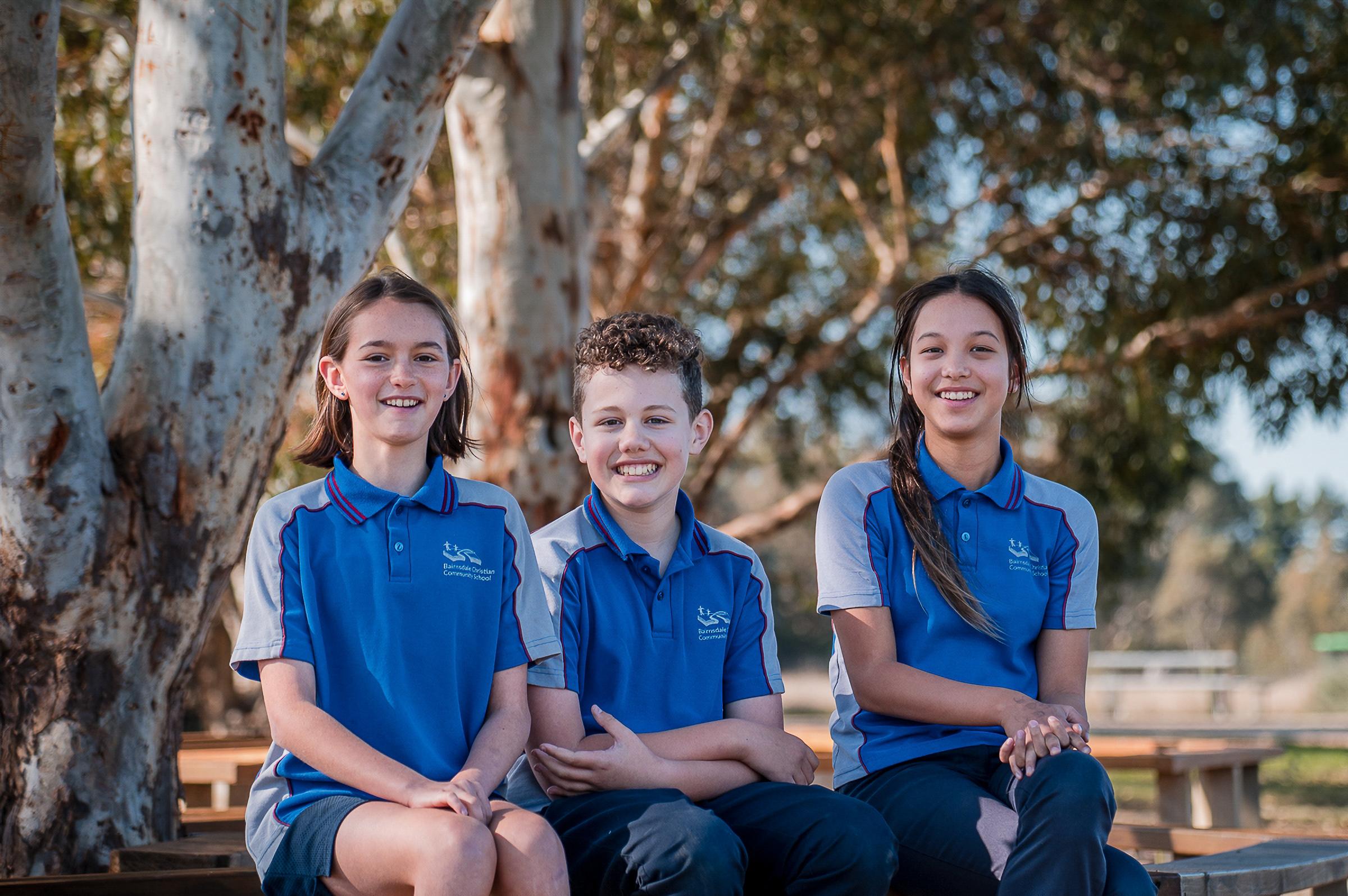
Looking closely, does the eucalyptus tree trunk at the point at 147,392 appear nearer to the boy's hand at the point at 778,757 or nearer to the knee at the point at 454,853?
the knee at the point at 454,853

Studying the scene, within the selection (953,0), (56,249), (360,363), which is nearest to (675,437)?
(360,363)

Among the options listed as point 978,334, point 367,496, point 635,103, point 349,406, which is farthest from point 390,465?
point 635,103

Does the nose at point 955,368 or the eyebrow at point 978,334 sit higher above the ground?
the eyebrow at point 978,334

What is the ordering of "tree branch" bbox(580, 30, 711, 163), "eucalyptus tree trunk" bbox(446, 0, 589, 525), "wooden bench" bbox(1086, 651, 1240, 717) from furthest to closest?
"wooden bench" bbox(1086, 651, 1240, 717) < "tree branch" bbox(580, 30, 711, 163) < "eucalyptus tree trunk" bbox(446, 0, 589, 525)

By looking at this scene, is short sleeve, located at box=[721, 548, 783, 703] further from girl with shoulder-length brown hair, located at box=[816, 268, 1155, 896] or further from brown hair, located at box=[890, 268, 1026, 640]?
brown hair, located at box=[890, 268, 1026, 640]

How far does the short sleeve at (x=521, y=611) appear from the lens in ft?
7.08

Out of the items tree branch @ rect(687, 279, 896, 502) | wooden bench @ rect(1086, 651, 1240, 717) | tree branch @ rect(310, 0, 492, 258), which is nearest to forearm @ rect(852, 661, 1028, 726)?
tree branch @ rect(310, 0, 492, 258)

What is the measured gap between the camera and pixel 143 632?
274cm

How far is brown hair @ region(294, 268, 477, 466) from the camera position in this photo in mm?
2283

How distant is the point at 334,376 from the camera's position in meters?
2.31

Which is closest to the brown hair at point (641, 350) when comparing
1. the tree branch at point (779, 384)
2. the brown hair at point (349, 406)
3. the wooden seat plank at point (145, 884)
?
the brown hair at point (349, 406)

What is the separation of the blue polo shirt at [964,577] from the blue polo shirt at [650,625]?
0.17 m

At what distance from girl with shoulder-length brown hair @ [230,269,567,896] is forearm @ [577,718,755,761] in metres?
0.15

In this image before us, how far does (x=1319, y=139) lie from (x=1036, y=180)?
176cm
